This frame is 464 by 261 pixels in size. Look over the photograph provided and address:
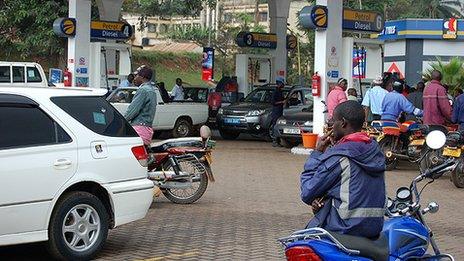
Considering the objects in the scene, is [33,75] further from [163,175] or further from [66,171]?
[66,171]

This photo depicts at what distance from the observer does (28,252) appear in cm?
836

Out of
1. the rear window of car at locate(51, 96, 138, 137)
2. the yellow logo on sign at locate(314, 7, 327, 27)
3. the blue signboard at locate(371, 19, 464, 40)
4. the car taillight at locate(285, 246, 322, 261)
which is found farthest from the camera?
the blue signboard at locate(371, 19, 464, 40)

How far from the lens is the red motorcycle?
11.3 m

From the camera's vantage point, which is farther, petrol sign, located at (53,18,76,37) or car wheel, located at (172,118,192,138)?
car wheel, located at (172,118,192,138)

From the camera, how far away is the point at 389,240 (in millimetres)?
5254

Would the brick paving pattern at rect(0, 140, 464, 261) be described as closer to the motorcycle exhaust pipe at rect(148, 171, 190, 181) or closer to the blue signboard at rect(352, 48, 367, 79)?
the motorcycle exhaust pipe at rect(148, 171, 190, 181)

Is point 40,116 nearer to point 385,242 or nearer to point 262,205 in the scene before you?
point 385,242

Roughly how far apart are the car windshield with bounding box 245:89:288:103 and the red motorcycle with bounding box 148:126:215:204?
40.0 feet

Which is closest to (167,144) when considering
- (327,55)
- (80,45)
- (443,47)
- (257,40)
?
(327,55)

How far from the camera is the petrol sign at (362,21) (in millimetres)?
20344

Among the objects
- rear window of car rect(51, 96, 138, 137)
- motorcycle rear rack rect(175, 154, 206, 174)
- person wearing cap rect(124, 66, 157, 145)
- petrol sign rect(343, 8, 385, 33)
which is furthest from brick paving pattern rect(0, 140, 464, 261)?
petrol sign rect(343, 8, 385, 33)

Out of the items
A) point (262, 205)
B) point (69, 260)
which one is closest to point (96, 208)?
point (69, 260)

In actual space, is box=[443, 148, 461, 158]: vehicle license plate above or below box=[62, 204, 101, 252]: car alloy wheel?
above

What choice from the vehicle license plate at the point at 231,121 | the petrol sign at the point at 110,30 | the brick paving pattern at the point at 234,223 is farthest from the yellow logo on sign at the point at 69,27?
the brick paving pattern at the point at 234,223
